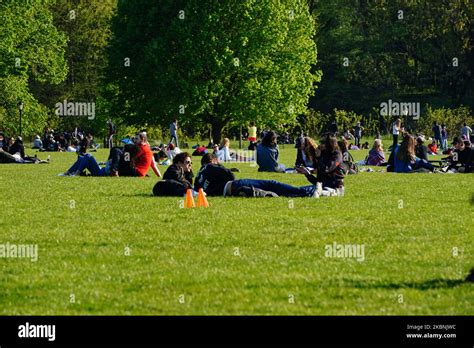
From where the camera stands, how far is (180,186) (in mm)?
22250

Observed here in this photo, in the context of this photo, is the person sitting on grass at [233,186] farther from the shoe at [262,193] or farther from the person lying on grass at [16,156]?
the person lying on grass at [16,156]

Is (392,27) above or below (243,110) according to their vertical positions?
above

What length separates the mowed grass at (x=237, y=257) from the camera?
380 inches

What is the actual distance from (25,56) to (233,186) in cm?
4621

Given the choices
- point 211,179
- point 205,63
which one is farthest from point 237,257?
point 205,63

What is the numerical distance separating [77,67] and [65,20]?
165 inches

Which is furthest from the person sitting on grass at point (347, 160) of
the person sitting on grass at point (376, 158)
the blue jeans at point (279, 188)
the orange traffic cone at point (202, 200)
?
the orange traffic cone at point (202, 200)

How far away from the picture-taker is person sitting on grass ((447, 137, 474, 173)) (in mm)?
33094

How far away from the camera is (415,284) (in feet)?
34.8

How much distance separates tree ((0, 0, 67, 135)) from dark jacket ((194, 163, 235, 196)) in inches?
1630

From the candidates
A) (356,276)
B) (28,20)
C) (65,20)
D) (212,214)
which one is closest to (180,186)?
(212,214)

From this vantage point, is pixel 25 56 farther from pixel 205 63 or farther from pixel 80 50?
pixel 80 50

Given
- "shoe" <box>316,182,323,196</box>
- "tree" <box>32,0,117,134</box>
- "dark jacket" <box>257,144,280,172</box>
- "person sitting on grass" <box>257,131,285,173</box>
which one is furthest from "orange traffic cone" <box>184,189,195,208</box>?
"tree" <box>32,0,117,134</box>
